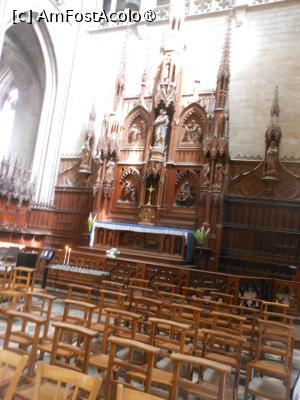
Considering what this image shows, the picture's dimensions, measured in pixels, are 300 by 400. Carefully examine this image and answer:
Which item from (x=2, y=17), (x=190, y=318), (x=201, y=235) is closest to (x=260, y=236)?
(x=201, y=235)

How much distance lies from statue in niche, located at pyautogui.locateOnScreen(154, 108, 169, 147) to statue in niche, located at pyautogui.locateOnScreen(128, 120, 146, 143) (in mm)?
873

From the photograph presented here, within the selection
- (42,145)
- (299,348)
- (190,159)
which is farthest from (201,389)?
(42,145)

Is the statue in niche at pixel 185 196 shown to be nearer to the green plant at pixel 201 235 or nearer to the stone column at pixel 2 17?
the green plant at pixel 201 235

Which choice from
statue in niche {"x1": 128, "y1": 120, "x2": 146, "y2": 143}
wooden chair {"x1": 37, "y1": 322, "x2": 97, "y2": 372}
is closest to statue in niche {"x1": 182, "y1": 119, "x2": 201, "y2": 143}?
statue in niche {"x1": 128, "y1": 120, "x2": 146, "y2": 143}

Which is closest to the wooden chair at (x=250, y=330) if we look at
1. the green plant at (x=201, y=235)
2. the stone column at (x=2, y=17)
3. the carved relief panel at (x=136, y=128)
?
the green plant at (x=201, y=235)

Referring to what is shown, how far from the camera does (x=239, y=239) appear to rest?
12.5 m

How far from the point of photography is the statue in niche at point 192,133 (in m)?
13.3

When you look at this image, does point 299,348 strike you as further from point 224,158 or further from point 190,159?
point 190,159

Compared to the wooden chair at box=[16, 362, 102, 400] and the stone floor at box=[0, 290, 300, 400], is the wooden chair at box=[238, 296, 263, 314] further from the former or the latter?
the wooden chair at box=[16, 362, 102, 400]

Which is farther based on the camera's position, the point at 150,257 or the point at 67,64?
the point at 67,64

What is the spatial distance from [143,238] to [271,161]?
4977mm

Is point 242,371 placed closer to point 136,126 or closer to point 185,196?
point 185,196

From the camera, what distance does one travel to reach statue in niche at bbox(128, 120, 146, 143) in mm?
14148

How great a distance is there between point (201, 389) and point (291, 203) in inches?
387
